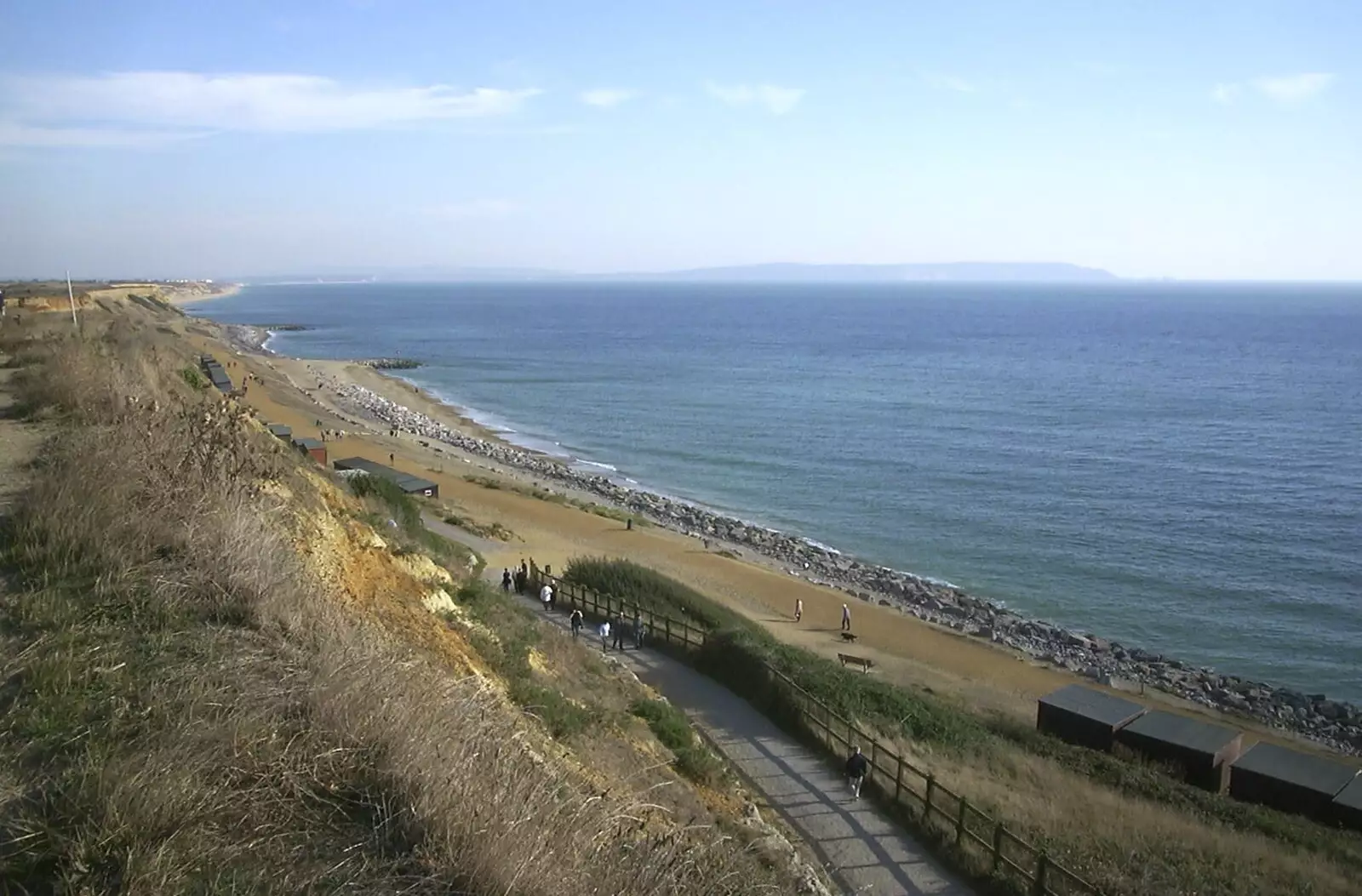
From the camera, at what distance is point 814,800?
14477mm

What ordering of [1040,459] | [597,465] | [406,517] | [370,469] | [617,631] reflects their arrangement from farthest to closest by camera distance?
[597,465] → [1040,459] → [370,469] → [406,517] → [617,631]

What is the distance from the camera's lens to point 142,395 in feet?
43.9

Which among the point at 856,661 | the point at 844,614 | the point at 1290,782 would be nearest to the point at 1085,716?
the point at 1290,782

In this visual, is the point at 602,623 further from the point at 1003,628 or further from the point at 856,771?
the point at 1003,628

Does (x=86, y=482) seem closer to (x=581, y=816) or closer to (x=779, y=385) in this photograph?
(x=581, y=816)

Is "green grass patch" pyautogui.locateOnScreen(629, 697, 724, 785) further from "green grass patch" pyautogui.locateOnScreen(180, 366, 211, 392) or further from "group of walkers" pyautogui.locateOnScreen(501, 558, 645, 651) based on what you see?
"green grass patch" pyautogui.locateOnScreen(180, 366, 211, 392)

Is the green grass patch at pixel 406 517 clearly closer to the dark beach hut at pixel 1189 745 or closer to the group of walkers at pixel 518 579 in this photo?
the group of walkers at pixel 518 579

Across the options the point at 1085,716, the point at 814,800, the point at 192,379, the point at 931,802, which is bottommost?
the point at 1085,716

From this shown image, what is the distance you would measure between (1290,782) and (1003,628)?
48.5 feet

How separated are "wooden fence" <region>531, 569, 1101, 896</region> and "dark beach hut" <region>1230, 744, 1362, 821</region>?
230 inches

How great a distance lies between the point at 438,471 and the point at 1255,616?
116 feet

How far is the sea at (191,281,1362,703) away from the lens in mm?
32906

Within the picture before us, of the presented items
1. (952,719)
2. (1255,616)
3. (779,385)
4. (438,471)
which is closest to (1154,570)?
(1255,616)

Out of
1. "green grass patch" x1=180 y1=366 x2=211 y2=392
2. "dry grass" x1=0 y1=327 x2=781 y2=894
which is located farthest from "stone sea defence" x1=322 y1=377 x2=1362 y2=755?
"dry grass" x1=0 y1=327 x2=781 y2=894
